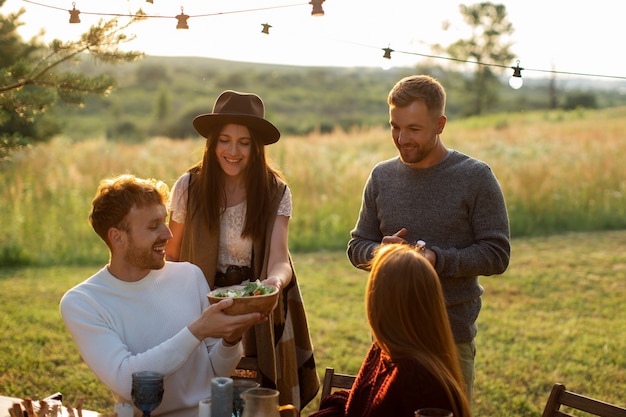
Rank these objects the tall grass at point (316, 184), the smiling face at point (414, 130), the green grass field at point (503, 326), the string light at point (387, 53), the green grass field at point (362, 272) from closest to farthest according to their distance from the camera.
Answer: the smiling face at point (414, 130) < the string light at point (387, 53) < the green grass field at point (503, 326) < the green grass field at point (362, 272) < the tall grass at point (316, 184)

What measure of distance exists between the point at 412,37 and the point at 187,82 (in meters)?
17.9

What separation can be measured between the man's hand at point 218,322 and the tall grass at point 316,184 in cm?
A: 756

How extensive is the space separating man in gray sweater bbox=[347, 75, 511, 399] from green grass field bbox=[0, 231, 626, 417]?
2.93 metres

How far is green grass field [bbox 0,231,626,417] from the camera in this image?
6480 millimetres

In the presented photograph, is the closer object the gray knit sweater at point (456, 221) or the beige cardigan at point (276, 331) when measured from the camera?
the gray knit sweater at point (456, 221)

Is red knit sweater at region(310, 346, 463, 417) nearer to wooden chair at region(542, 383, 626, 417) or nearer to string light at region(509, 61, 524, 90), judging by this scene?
wooden chair at region(542, 383, 626, 417)

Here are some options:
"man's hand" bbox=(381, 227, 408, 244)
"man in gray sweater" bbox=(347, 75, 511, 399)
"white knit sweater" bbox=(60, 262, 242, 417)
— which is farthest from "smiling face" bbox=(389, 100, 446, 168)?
"white knit sweater" bbox=(60, 262, 242, 417)

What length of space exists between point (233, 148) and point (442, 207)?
926mm

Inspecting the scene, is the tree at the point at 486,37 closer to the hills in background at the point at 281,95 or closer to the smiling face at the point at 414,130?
the hills in background at the point at 281,95

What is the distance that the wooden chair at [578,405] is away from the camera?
2.77 m

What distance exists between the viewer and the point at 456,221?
3254mm

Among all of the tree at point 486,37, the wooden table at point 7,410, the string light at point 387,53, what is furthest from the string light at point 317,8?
the tree at point 486,37

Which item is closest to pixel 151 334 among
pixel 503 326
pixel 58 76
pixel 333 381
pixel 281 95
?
pixel 333 381

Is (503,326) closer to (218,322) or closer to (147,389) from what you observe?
(218,322)
